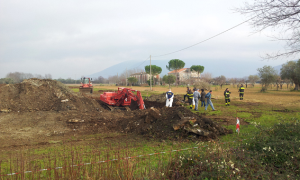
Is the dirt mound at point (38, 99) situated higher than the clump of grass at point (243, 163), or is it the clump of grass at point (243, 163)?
the dirt mound at point (38, 99)

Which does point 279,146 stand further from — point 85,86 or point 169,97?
point 85,86

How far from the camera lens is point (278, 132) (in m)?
5.95

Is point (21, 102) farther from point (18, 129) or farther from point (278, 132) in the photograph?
point (278, 132)

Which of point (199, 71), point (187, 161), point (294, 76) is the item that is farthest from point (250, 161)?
point (199, 71)

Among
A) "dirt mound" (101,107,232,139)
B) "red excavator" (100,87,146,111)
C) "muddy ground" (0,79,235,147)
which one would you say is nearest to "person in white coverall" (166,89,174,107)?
"red excavator" (100,87,146,111)

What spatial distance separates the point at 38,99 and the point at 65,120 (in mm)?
4186

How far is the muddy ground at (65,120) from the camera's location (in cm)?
828

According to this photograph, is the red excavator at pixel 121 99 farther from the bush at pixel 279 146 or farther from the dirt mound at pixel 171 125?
the bush at pixel 279 146

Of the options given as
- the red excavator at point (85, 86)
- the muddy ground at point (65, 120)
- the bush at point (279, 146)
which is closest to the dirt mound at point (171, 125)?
the muddy ground at point (65, 120)

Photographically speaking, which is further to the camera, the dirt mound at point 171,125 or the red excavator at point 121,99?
the red excavator at point 121,99

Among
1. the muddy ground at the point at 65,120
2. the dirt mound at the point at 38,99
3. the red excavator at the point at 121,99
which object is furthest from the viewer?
the red excavator at the point at 121,99

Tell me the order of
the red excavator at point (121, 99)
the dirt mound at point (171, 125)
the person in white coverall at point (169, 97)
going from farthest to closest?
1. the person in white coverall at point (169, 97)
2. the red excavator at point (121, 99)
3. the dirt mound at point (171, 125)

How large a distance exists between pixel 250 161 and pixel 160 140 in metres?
3.86

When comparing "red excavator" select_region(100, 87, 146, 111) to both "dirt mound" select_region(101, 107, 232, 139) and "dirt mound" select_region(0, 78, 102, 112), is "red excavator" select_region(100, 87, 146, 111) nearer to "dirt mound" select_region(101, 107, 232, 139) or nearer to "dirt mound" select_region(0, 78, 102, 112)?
"dirt mound" select_region(0, 78, 102, 112)
